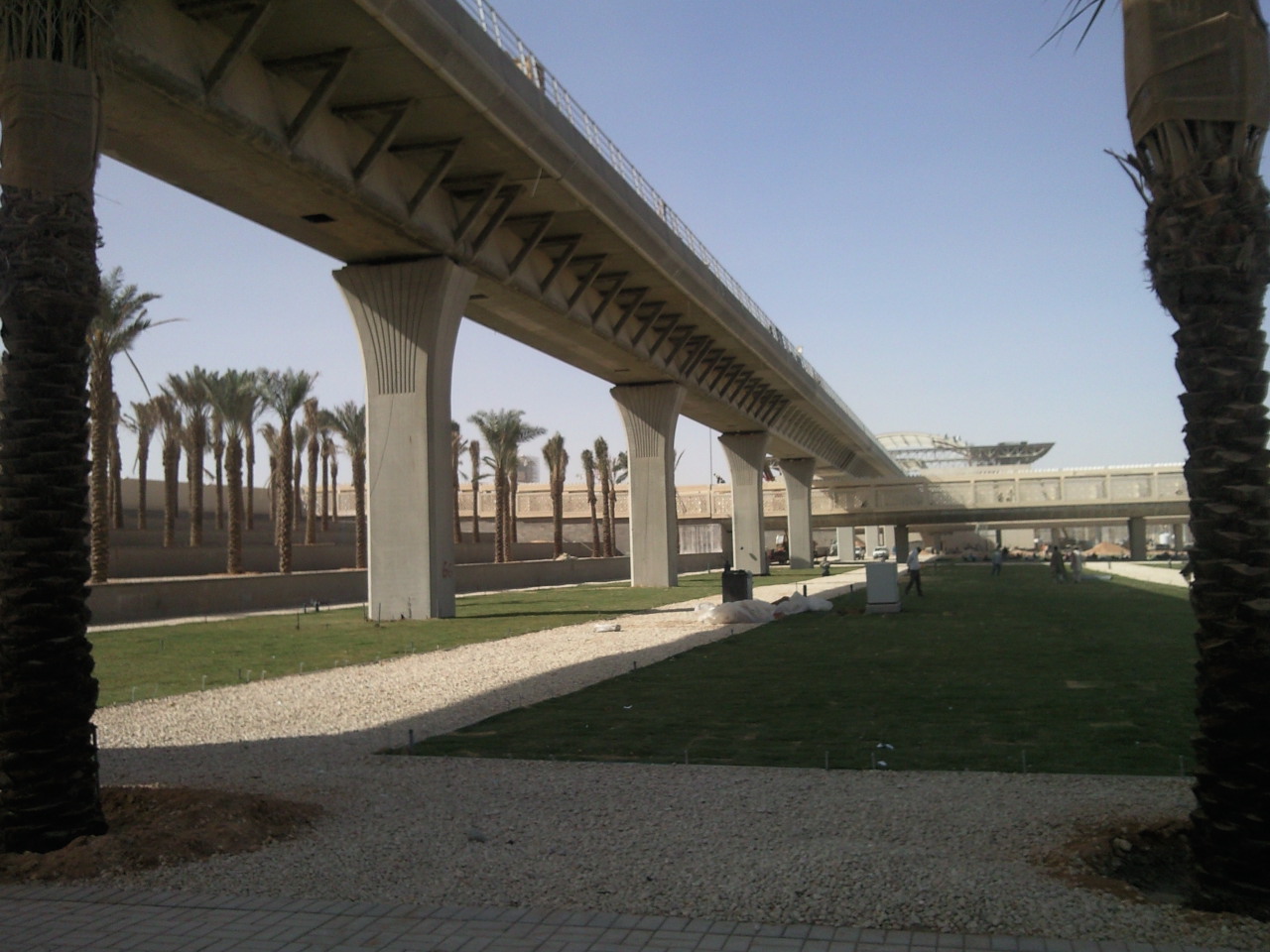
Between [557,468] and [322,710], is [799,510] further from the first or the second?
[322,710]

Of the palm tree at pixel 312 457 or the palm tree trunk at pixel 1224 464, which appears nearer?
the palm tree trunk at pixel 1224 464

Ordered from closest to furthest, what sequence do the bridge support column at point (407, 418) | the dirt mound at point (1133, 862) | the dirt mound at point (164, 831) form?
1. the dirt mound at point (1133, 862)
2. the dirt mound at point (164, 831)
3. the bridge support column at point (407, 418)

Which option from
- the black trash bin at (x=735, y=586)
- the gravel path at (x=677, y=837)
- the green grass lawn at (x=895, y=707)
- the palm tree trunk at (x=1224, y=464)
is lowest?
the green grass lawn at (x=895, y=707)

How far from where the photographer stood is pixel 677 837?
7.03 m

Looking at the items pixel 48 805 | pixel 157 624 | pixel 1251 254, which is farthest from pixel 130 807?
pixel 157 624

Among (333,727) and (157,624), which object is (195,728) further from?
(157,624)

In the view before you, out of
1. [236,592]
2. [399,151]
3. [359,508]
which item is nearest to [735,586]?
[399,151]

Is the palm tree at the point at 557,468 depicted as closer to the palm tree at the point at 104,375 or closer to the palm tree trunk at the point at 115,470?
the palm tree trunk at the point at 115,470

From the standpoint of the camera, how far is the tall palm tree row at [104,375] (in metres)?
Result: 31.8

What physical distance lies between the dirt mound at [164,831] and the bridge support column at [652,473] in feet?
121

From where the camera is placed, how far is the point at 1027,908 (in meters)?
5.51

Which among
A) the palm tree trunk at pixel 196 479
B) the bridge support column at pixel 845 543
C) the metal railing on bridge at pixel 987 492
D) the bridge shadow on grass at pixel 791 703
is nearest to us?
the bridge shadow on grass at pixel 791 703

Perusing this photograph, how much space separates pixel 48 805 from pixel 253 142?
14227mm

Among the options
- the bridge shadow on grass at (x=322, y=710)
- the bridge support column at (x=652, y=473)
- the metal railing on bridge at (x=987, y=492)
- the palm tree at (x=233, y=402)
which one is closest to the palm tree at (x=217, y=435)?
the palm tree at (x=233, y=402)
